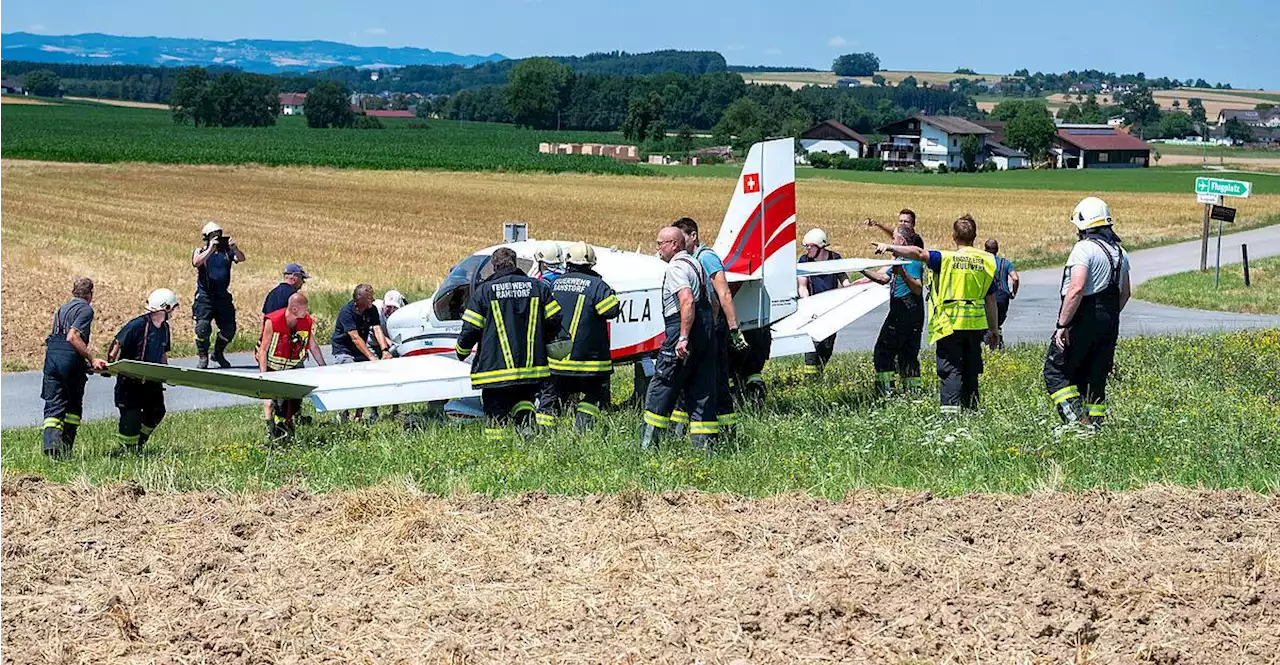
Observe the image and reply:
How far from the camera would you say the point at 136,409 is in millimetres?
11562

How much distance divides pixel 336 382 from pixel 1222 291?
68.6 feet

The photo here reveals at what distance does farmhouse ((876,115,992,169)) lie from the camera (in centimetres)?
11594

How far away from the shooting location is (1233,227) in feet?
156

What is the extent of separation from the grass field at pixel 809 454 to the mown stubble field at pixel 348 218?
357 inches

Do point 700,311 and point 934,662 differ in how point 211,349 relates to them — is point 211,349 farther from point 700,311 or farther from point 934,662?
point 934,662

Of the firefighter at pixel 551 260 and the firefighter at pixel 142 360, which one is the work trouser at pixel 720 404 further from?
the firefighter at pixel 142 360

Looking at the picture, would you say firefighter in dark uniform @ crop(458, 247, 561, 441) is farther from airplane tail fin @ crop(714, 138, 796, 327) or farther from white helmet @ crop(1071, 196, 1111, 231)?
white helmet @ crop(1071, 196, 1111, 231)

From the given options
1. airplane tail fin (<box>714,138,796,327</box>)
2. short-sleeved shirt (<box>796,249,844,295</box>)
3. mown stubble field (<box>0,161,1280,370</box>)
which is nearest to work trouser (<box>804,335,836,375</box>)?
short-sleeved shirt (<box>796,249,844,295</box>)

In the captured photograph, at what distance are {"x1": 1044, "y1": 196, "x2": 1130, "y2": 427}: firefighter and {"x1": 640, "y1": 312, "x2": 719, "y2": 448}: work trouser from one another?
2597 millimetres

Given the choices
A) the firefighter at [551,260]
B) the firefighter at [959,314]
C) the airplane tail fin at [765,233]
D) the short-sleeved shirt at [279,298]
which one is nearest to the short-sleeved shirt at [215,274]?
the short-sleeved shirt at [279,298]

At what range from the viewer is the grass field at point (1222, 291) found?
24734 mm

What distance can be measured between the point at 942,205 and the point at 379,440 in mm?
51898

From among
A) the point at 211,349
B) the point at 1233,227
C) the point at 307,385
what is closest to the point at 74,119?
the point at 1233,227

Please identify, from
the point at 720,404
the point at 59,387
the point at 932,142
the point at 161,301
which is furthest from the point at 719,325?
the point at 932,142
